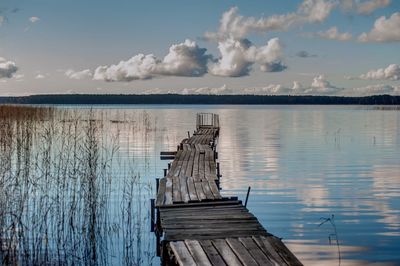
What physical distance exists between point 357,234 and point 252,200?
4051 millimetres

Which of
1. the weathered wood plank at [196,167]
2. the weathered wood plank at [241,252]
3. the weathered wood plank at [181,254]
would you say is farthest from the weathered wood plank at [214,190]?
the weathered wood plank at [181,254]

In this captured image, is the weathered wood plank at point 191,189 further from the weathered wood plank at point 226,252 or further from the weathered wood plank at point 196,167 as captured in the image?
the weathered wood plank at point 226,252

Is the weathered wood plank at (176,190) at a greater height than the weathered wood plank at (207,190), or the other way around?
the weathered wood plank at (207,190)

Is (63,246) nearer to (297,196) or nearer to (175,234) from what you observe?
(175,234)

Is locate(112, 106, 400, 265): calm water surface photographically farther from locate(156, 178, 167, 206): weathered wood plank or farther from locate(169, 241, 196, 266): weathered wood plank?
locate(169, 241, 196, 266): weathered wood plank

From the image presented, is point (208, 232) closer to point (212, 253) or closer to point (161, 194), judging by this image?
point (212, 253)

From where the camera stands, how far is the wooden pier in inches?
238

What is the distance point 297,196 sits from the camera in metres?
15.6

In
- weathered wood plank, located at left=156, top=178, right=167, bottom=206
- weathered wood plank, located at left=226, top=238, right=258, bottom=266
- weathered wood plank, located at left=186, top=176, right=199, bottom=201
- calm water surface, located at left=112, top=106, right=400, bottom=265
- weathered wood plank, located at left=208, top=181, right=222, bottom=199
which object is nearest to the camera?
weathered wood plank, located at left=226, top=238, right=258, bottom=266

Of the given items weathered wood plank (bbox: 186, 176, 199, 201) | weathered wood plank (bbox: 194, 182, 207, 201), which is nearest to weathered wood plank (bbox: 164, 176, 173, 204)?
weathered wood plank (bbox: 186, 176, 199, 201)

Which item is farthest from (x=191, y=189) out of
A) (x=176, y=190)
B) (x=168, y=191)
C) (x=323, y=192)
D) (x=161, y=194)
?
(x=323, y=192)

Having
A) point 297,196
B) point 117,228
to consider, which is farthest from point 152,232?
point 297,196

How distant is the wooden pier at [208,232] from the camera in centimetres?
604

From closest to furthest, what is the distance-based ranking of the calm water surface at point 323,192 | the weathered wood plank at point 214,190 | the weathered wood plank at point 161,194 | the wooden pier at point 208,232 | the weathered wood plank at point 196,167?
the wooden pier at point 208,232
the weathered wood plank at point 161,194
the weathered wood plank at point 214,190
the calm water surface at point 323,192
the weathered wood plank at point 196,167
